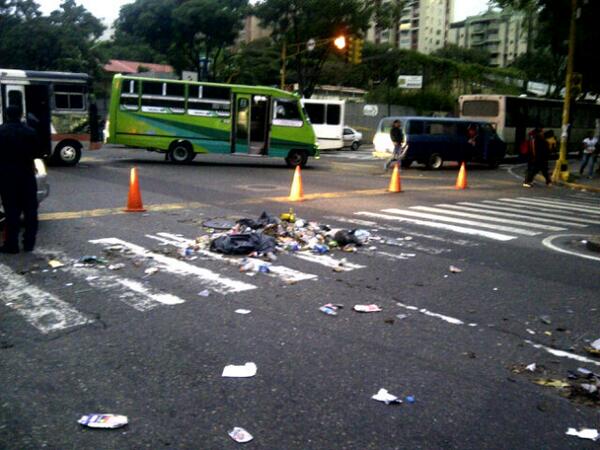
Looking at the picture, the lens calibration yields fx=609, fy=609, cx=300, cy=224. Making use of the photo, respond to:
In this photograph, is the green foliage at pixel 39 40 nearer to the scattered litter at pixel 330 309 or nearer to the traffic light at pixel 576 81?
the traffic light at pixel 576 81

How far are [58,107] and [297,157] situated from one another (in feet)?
29.1

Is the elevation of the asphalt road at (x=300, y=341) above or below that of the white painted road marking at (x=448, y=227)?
below

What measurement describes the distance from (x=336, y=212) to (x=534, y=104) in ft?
79.3

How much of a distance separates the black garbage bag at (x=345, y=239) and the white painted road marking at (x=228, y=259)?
5.15ft

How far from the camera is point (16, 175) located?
7.72 meters

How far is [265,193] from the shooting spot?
15219 millimetres

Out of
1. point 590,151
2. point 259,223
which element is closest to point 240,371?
point 259,223

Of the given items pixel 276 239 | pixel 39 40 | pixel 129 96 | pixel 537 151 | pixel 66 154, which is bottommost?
pixel 276 239

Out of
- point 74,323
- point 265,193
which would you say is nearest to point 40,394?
point 74,323

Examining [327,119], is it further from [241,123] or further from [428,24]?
[428,24]

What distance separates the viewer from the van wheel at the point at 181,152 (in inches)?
886

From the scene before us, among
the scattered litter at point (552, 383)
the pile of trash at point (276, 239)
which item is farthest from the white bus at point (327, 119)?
the scattered litter at point (552, 383)

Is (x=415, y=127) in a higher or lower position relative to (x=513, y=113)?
lower

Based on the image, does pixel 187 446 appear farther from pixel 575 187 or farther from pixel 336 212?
pixel 575 187
